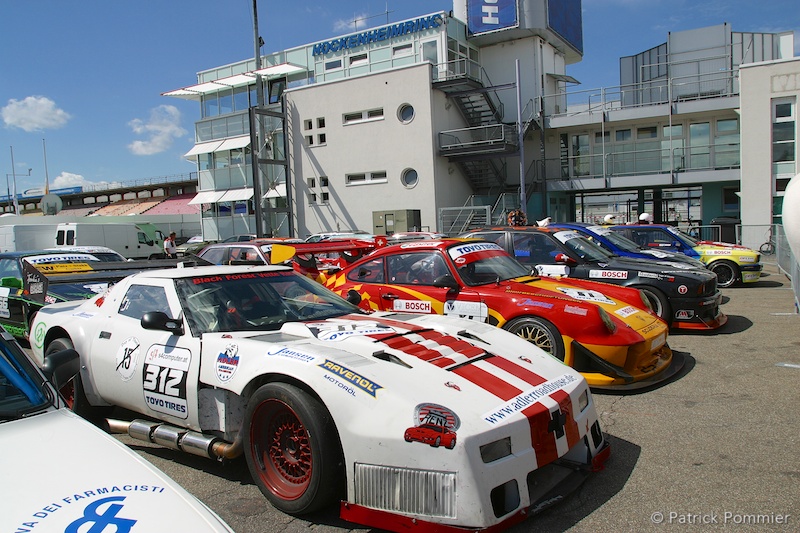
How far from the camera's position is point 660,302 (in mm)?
8195

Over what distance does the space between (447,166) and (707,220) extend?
11.5m

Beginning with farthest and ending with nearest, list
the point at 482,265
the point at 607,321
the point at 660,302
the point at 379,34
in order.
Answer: the point at 379,34
the point at 660,302
the point at 482,265
the point at 607,321

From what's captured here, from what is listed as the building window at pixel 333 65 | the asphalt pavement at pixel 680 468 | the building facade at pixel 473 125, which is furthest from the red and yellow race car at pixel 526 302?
the building window at pixel 333 65

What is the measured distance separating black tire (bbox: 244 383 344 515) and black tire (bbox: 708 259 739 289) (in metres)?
12.4

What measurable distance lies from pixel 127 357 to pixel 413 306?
3.19 metres

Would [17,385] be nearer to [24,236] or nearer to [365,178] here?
[365,178]

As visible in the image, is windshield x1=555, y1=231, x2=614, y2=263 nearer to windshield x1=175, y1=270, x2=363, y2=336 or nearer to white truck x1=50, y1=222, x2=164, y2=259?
windshield x1=175, y1=270, x2=363, y2=336

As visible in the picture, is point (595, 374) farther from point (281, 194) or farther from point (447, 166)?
point (281, 194)

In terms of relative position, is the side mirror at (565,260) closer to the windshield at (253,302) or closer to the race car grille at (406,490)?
the windshield at (253,302)

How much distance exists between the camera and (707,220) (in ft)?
81.2

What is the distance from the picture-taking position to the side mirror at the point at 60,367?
2.98 meters

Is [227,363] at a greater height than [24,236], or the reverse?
[24,236]

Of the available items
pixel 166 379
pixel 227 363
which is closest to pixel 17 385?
pixel 227 363

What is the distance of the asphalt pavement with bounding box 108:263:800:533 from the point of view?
10.4 feet
